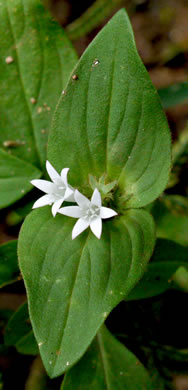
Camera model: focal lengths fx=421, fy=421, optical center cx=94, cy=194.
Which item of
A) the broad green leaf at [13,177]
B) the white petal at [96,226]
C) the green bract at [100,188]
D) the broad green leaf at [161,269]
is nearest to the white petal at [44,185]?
the green bract at [100,188]

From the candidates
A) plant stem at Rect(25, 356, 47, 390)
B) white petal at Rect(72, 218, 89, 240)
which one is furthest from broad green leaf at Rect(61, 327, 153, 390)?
white petal at Rect(72, 218, 89, 240)

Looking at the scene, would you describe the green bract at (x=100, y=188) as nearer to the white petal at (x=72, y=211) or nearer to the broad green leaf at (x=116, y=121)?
the broad green leaf at (x=116, y=121)

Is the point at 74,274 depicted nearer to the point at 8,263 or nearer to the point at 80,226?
the point at 80,226

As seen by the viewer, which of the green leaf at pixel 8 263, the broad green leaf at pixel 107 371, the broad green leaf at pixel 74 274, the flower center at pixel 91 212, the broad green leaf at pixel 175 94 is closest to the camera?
the broad green leaf at pixel 74 274

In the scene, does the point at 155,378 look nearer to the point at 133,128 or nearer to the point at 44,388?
the point at 44,388

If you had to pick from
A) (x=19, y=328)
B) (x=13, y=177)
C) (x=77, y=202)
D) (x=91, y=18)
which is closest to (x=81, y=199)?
(x=77, y=202)

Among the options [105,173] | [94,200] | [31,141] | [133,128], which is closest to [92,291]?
[94,200]
